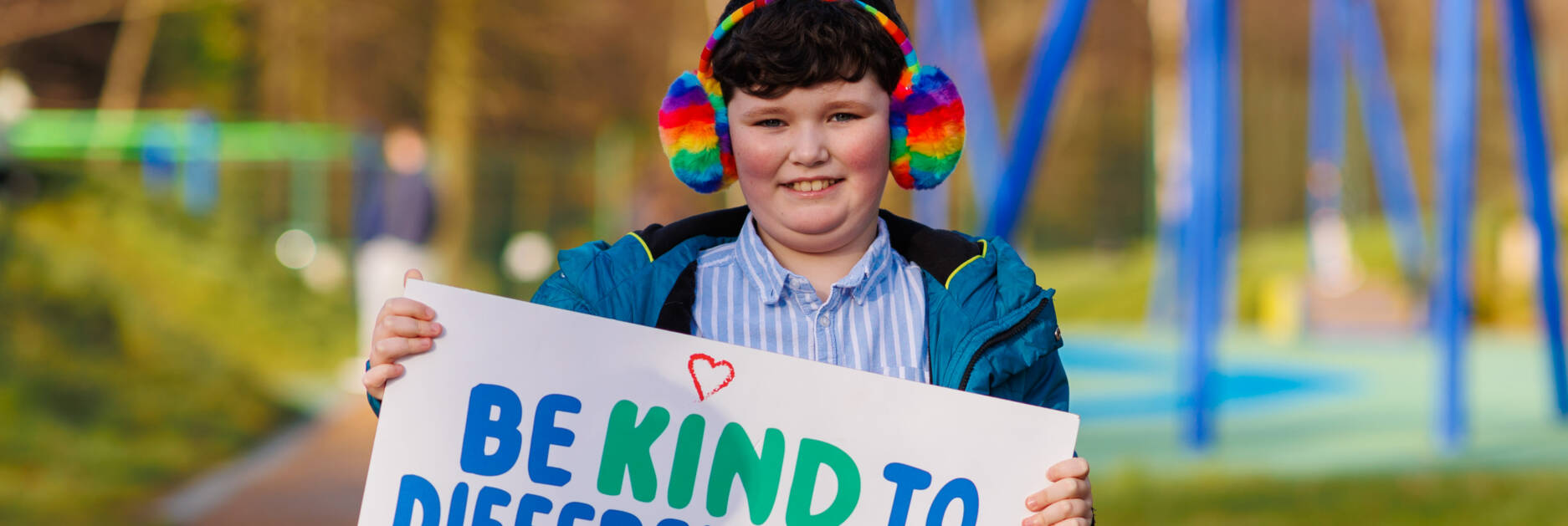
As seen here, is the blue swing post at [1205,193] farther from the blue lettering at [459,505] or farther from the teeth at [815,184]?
the blue lettering at [459,505]

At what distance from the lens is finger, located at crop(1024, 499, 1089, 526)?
193 centimetres

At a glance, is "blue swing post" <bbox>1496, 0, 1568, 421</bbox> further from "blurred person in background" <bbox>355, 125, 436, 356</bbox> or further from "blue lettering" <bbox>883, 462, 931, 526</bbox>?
"blue lettering" <bbox>883, 462, 931, 526</bbox>

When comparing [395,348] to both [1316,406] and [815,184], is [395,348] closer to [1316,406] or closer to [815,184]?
[815,184]

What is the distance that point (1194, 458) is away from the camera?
695cm

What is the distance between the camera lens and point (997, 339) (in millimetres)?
1967

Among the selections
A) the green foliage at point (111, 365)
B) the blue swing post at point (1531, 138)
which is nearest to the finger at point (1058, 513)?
the green foliage at point (111, 365)

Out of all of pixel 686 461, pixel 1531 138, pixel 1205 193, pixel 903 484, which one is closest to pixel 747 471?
pixel 686 461

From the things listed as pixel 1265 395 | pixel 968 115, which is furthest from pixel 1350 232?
pixel 1265 395

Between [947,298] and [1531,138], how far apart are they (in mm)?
6965

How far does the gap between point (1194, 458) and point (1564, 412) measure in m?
2.84

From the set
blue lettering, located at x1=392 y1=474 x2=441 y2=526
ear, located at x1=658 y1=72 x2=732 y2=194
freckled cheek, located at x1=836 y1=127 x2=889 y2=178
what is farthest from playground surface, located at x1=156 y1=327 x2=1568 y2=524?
freckled cheek, located at x1=836 y1=127 x2=889 y2=178

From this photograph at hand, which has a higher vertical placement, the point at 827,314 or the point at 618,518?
the point at 827,314

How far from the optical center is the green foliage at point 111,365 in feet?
19.0

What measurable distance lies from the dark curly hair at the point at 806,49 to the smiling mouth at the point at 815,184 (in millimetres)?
118
